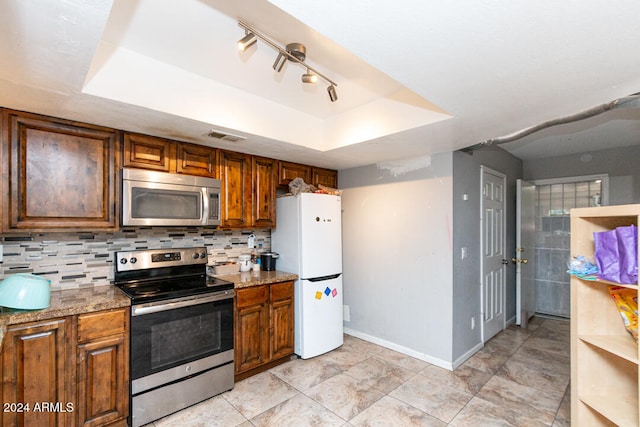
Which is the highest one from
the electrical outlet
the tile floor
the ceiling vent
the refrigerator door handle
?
the ceiling vent

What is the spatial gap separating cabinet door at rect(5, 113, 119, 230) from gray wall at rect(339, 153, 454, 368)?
258 centimetres

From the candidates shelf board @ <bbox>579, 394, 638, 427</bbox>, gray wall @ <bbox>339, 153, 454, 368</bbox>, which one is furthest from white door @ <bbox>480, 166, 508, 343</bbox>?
shelf board @ <bbox>579, 394, 638, 427</bbox>

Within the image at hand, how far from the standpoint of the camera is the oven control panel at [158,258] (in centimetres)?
256

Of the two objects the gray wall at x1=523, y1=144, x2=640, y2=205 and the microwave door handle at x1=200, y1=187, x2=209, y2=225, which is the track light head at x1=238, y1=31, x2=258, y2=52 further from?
the gray wall at x1=523, y1=144, x2=640, y2=205

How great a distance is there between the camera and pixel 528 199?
165 inches

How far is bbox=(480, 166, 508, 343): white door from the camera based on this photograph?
11.9 ft

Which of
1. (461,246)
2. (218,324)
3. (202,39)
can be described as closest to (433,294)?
(461,246)

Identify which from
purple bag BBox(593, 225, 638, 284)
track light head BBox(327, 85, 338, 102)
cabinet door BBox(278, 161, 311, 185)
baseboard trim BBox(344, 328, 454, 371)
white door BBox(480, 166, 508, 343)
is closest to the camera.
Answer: purple bag BBox(593, 225, 638, 284)

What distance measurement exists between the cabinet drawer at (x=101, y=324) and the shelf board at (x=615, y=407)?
9.59ft

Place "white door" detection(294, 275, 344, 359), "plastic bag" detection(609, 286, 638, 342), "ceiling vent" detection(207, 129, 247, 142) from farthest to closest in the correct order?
"white door" detection(294, 275, 344, 359) → "ceiling vent" detection(207, 129, 247, 142) → "plastic bag" detection(609, 286, 638, 342)

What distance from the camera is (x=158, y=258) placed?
2721 millimetres

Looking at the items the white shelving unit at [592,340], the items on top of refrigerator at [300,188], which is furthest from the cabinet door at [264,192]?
the white shelving unit at [592,340]

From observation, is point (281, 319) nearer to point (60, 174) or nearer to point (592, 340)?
point (60, 174)

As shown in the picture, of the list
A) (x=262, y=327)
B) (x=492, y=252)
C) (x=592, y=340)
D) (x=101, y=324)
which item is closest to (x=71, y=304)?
(x=101, y=324)
